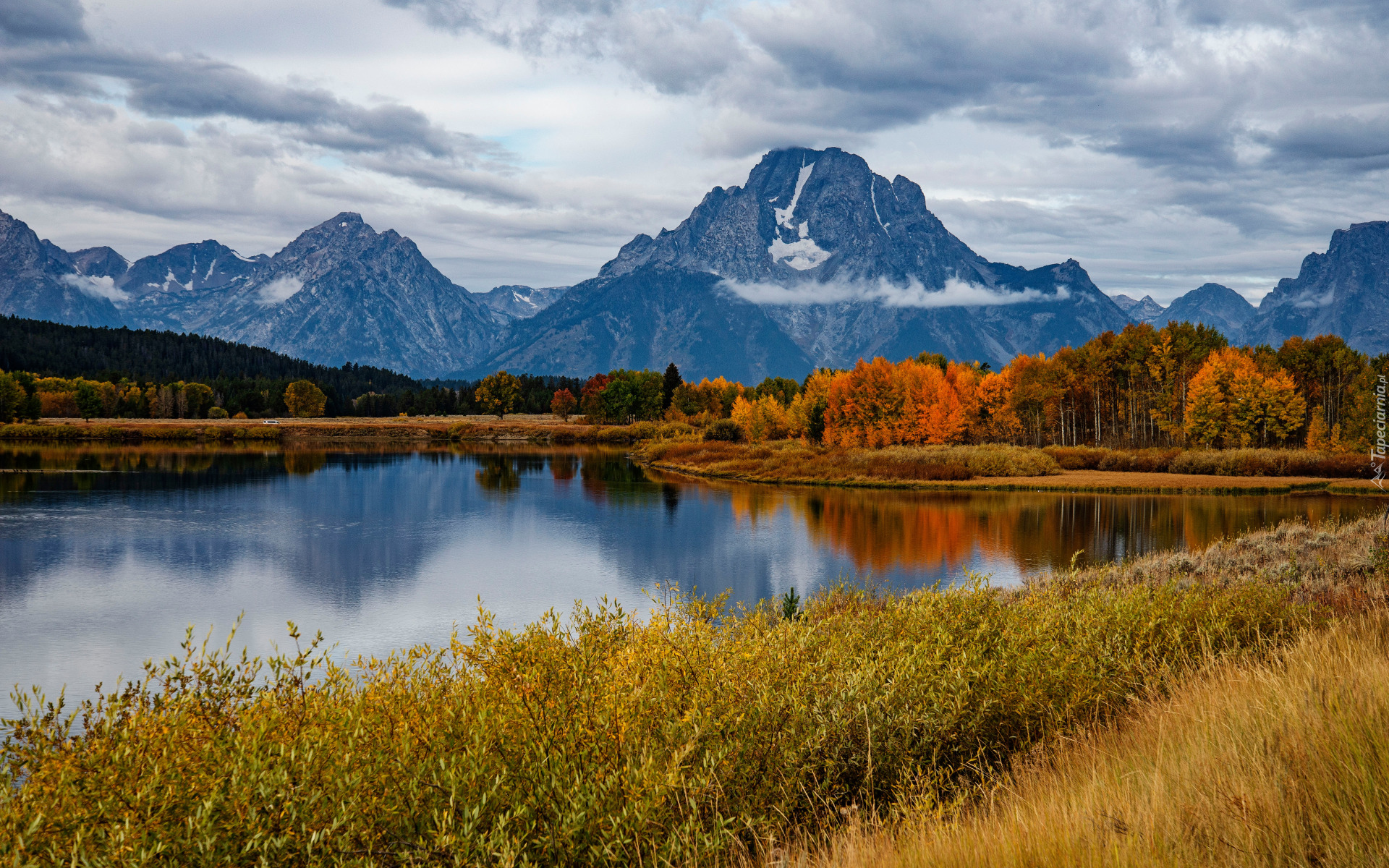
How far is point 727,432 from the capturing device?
120 metres

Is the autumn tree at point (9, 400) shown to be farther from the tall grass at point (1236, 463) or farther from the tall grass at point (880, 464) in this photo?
the tall grass at point (1236, 463)

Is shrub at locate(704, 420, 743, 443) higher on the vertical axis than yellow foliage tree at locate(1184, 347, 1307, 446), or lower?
lower

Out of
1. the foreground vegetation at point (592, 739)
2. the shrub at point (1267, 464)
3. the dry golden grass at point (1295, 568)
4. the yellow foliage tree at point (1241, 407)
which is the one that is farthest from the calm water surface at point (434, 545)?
the yellow foliage tree at point (1241, 407)

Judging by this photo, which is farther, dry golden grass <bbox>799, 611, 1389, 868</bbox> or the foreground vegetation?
the foreground vegetation

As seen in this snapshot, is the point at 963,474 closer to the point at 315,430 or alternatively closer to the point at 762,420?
the point at 762,420

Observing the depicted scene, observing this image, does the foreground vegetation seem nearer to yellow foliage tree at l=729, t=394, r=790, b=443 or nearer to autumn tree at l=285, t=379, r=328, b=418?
yellow foliage tree at l=729, t=394, r=790, b=443

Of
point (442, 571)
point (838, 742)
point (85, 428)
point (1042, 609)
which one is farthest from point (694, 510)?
point (85, 428)

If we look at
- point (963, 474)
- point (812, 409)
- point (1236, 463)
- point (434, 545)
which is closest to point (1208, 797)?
point (434, 545)

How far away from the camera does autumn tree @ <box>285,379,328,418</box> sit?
19300cm

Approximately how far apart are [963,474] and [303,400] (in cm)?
16885

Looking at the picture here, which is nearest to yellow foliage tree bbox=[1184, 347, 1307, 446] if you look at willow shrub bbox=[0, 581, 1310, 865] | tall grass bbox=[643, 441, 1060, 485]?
tall grass bbox=[643, 441, 1060, 485]

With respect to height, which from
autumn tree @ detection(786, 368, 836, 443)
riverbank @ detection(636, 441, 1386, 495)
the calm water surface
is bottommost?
the calm water surface

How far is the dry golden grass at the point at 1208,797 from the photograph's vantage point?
485 cm

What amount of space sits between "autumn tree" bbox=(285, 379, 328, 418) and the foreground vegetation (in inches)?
8068
